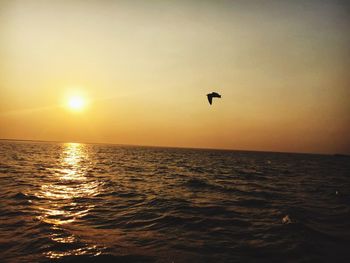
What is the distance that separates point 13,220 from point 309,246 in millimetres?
11134

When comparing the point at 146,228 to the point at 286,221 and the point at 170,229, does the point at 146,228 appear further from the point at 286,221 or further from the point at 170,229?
the point at 286,221

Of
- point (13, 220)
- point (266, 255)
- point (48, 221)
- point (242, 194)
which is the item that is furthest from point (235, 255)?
point (242, 194)

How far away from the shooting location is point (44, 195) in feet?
55.2

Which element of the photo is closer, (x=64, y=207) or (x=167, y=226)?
(x=167, y=226)

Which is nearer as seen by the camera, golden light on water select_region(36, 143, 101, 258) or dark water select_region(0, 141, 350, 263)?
dark water select_region(0, 141, 350, 263)

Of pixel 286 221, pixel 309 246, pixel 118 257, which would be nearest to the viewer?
pixel 118 257

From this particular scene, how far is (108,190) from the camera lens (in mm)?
19406

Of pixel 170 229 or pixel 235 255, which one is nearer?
pixel 235 255

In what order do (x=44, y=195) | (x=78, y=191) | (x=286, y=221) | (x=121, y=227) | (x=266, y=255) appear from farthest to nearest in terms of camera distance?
(x=78, y=191) < (x=44, y=195) < (x=286, y=221) < (x=121, y=227) < (x=266, y=255)

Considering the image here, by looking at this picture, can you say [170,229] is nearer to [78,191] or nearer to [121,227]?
[121,227]

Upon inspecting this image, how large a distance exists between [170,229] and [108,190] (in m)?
9.48

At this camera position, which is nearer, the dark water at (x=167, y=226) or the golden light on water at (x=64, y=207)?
the dark water at (x=167, y=226)

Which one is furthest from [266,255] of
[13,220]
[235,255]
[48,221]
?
[13,220]

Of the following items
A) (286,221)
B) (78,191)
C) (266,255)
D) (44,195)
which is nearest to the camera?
(266,255)
